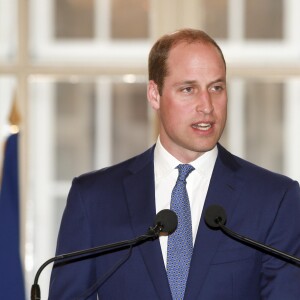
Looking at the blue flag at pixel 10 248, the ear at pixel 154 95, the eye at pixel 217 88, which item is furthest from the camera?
the blue flag at pixel 10 248

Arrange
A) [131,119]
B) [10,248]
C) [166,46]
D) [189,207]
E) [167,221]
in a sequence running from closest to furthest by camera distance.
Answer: [167,221] < [189,207] < [166,46] < [10,248] < [131,119]

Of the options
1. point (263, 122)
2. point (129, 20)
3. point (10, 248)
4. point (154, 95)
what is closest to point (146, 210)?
point (154, 95)

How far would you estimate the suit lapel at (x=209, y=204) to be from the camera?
2.56 metres

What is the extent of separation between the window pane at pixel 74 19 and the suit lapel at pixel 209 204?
9.96 ft

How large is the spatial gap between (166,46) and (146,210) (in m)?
0.56

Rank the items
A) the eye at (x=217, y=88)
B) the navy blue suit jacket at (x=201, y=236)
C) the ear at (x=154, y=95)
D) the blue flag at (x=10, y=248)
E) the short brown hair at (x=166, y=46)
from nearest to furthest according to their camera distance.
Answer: the navy blue suit jacket at (x=201, y=236), the eye at (x=217, y=88), the short brown hair at (x=166, y=46), the ear at (x=154, y=95), the blue flag at (x=10, y=248)

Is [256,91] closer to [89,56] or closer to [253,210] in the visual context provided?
[89,56]

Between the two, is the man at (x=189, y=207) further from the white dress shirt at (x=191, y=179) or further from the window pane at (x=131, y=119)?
the window pane at (x=131, y=119)

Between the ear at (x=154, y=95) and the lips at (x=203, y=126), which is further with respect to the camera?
the ear at (x=154, y=95)

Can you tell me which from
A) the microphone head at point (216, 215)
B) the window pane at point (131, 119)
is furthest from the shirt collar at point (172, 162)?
the window pane at point (131, 119)

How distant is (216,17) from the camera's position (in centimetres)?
570

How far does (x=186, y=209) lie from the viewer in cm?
272

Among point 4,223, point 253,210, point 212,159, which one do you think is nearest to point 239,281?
point 253,210

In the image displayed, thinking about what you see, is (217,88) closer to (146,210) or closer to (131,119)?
(146,210)
